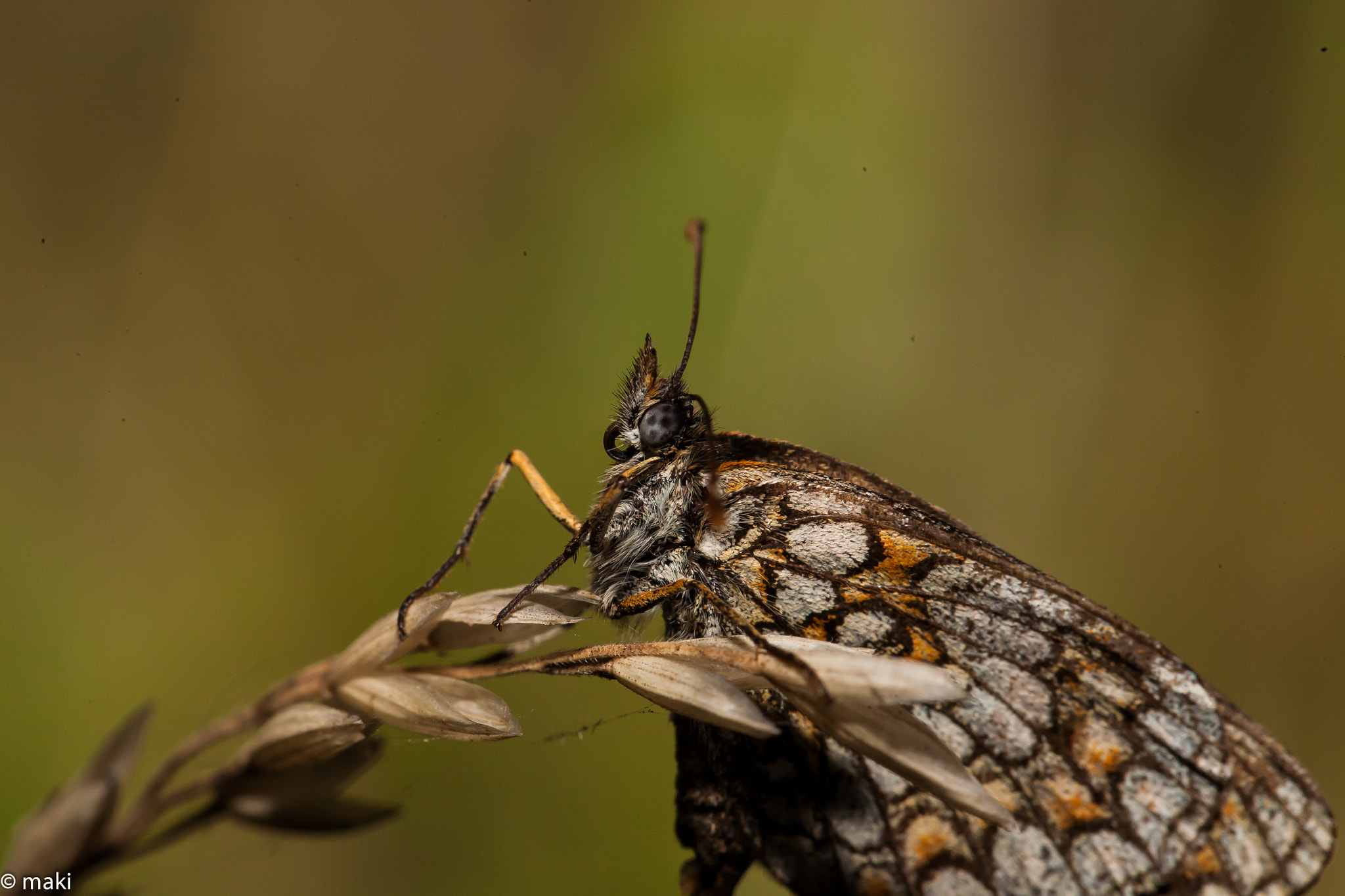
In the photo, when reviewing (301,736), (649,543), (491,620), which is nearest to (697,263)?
(649,543)

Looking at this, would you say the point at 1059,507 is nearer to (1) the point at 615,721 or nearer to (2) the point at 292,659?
(1) the point at 615,721

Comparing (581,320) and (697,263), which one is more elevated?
(697,263)

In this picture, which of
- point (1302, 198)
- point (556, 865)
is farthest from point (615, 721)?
point (1302, 198)

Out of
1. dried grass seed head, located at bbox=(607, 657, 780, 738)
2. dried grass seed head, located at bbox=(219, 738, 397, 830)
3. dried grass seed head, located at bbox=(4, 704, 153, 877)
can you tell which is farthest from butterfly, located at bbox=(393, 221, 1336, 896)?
dried grass seed head, located at bbox=(4, 704, 153, 877)

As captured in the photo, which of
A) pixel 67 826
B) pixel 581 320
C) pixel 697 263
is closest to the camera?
pixel 67 826

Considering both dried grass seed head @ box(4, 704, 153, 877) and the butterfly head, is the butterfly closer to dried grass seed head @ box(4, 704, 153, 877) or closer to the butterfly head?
the butterfly head

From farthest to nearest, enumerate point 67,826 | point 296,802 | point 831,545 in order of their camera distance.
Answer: point 831,545 < point 296,802 < point 67,826

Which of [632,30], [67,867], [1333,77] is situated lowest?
[67,867]

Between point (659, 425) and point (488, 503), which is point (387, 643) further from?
point (659, 425)
